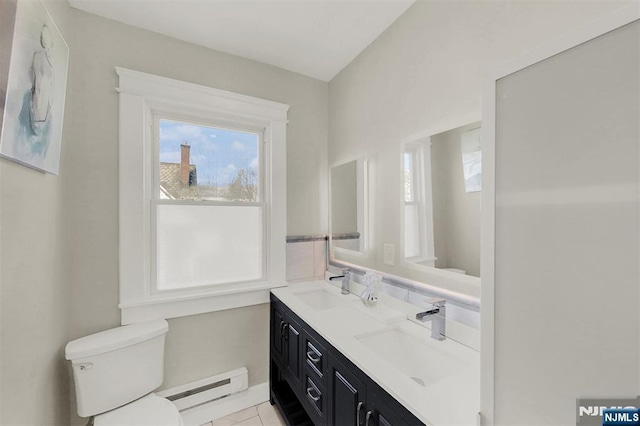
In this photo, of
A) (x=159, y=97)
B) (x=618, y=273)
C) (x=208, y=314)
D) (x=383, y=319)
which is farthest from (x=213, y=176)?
(x=618, y=273)

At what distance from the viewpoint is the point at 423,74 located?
55.8 inches

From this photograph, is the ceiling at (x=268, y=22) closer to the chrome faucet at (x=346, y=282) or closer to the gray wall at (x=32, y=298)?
the gray wall at (x=32, y=298)

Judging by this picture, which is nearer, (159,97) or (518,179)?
(518,179)

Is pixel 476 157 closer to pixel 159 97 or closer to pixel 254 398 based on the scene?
pixel 159 97

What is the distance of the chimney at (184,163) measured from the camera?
6.13ft

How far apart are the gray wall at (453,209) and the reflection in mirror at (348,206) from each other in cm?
61

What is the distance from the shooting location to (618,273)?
408 millimetres

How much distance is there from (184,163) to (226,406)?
1761 mm

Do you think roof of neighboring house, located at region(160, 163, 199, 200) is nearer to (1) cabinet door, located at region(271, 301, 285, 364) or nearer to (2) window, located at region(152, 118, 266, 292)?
(2) window, located at region(152, 118, 266, 292)

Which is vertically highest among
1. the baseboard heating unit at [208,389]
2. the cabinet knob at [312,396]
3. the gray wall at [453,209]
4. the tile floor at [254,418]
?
the gray wall at [453,209]

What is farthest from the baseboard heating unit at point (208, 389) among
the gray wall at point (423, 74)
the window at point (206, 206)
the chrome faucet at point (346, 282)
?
the gray wall at point (423, 74)

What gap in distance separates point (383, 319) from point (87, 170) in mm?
1905

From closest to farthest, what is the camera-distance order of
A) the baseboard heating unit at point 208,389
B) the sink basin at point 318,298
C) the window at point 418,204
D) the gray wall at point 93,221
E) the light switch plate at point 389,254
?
the gray wall at point 93,221, the window at point 418,204, the light switch plate at point 389,254, the baseboard heating unit at point 208,389, the sink basin at point 318,298

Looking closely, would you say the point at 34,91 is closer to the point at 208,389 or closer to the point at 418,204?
the point at 418,204
